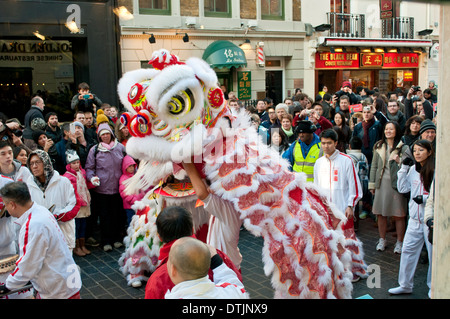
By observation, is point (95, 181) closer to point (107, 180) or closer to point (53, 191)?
point (107, 180)

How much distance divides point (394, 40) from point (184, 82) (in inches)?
672

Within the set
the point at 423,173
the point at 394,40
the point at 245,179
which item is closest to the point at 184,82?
the point at 245,179

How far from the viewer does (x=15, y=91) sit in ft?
39.3

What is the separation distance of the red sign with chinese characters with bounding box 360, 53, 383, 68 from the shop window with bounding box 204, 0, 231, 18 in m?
6.49

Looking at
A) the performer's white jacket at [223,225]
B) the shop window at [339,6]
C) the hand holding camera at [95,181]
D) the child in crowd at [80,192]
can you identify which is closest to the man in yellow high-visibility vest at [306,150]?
the performer's white jacket at [223,225]

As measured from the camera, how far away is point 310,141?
5988mm

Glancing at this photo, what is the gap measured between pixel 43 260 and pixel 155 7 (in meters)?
11.5

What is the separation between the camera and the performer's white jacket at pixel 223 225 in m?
3.45

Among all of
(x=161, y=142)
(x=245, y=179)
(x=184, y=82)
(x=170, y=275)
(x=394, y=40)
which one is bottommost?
(x=170, y=275)

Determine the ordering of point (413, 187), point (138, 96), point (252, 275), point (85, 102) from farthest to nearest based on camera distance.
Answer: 1. point (85, 102)
2. point (252, 275)
3. point (413, 187)
4. point (138, 96)

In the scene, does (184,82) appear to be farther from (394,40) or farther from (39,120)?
(394,40)

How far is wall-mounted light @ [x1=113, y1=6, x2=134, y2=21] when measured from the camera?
12.7m

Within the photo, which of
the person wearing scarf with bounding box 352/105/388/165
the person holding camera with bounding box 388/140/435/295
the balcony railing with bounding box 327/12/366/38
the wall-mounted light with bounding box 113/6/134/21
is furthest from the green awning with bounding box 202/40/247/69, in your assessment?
the person holding camera with bounding box 388/140/435/295

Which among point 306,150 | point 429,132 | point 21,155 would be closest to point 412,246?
point 429,132
